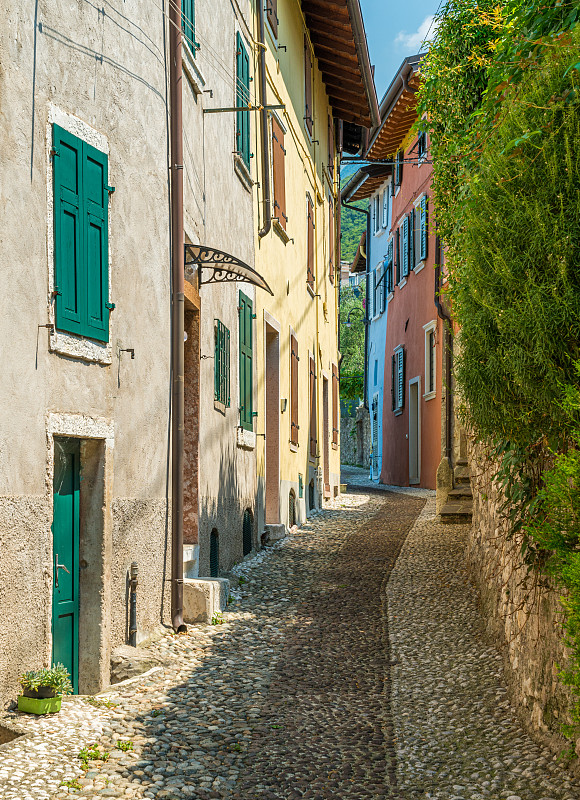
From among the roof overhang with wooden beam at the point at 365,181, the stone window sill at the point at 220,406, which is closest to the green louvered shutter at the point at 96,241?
the stone window sill at the point at 220,406

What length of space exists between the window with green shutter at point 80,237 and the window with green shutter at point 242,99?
413cm

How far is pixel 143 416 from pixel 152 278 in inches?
40.1

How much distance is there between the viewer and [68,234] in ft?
16.9

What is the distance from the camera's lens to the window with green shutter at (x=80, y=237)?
5.03 m

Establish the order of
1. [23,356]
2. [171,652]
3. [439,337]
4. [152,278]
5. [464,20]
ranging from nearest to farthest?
[23,356], [171,652], [152,278], [464,20], [439,337]

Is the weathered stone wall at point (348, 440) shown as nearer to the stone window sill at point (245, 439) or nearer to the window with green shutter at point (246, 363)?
the stone window sill at point (245, 439)

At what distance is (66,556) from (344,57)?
12.7 metres

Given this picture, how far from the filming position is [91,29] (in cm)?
546

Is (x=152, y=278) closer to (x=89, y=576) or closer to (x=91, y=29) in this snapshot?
(x=91, y=29)

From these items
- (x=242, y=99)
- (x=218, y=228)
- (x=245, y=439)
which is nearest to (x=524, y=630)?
(x=218, y=228)

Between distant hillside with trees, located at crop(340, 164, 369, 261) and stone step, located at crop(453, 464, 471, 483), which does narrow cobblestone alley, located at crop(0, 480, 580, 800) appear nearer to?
stone step, located at crop(453, 464, 471, 483)

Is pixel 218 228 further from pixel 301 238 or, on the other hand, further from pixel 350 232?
pixel 350 232

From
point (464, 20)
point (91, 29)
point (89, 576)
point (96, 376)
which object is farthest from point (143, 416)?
point (464, 20)

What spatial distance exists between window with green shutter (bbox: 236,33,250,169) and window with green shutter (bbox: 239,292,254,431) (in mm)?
1563
